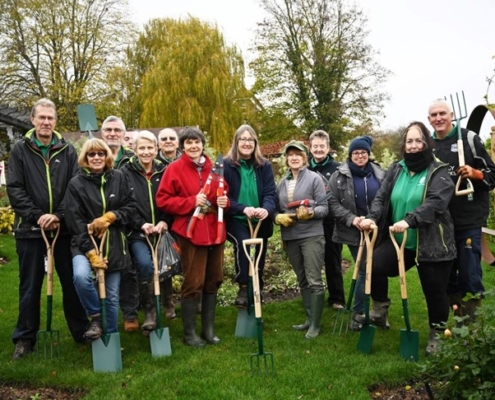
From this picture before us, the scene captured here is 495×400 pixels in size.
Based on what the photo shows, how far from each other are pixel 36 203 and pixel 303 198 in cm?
268

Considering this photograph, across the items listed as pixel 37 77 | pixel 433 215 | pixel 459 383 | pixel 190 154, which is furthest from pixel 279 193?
pixel 37 77

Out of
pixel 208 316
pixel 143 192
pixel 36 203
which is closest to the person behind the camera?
pixel 36 203

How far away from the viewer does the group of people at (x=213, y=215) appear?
5.15m

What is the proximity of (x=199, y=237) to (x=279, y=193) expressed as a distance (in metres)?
1.20

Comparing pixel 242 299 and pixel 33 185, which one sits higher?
pixel 33 185

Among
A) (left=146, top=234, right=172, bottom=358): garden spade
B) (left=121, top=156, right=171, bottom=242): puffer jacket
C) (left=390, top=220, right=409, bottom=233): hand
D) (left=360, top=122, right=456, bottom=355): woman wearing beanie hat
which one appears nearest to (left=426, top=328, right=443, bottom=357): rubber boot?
(left=360, top=122, right=456, bottom=355): woman wearing beanie hat

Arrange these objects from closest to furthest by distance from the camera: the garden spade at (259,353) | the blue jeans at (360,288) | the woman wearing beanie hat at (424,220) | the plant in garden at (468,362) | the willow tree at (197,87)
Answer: the plant in garden at (468,362) → the garden spade at (259,353) → the woman wearing beanie hat at (424,220) → the blue jeans at (360,288) → the willow tree at (197,87)

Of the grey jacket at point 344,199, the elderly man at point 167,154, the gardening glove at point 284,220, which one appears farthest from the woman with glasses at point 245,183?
the elderly man at point 167,154

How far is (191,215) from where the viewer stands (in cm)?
554

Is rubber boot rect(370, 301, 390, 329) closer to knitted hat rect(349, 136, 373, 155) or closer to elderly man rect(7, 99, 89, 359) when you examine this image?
knitted hat rect(349, 136, 373, 155)

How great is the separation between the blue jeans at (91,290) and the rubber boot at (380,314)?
2.78m

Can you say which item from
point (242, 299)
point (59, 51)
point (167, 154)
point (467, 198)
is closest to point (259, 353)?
point (242, 299)

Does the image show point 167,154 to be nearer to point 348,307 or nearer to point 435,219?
point 348,307

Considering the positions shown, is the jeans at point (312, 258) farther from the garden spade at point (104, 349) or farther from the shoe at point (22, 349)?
the shoe at point (22, 349)
